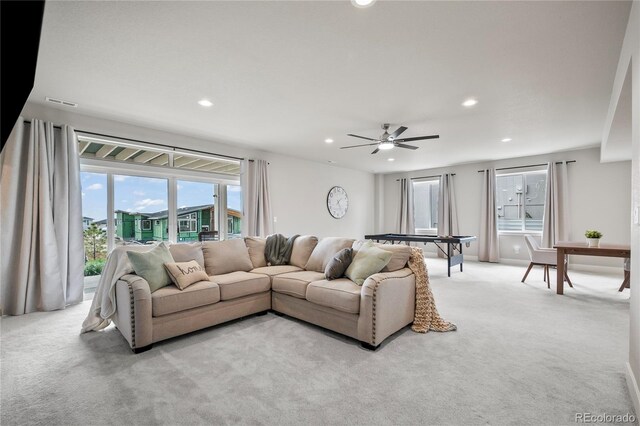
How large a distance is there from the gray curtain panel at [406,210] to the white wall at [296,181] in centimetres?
96

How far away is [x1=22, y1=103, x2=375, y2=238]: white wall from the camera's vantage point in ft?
13.3

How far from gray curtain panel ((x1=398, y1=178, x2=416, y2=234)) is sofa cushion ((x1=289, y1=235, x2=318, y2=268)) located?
510cm

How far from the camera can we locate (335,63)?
2684 millimetres

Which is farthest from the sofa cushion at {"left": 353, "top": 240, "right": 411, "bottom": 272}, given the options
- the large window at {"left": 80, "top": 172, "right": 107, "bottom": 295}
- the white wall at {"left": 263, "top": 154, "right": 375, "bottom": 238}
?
the large window at {"left": 80, "top": 172, "right": 107, "bottom": 295}

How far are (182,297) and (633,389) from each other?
134 inches

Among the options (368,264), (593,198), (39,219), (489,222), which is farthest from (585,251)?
(39,219)

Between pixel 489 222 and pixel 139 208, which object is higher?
pixel 139 208

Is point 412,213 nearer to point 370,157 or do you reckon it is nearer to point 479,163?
point 479,163

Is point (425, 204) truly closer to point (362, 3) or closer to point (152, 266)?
point (362, 3)

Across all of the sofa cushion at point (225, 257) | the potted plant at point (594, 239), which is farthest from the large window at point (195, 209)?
the potted plant at point (594, 239)

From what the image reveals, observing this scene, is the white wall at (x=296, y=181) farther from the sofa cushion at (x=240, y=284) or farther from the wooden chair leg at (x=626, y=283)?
the wooden chair leg at (x=626, y=283)

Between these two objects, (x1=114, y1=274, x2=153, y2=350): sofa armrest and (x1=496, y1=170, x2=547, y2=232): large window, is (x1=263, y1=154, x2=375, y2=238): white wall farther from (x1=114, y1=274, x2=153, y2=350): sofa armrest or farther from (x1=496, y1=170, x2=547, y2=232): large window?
(x1=114, y1=274, x2=153, y2=350): sofa armrest

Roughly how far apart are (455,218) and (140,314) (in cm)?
722

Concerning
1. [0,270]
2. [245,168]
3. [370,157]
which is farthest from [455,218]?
[0,270]
